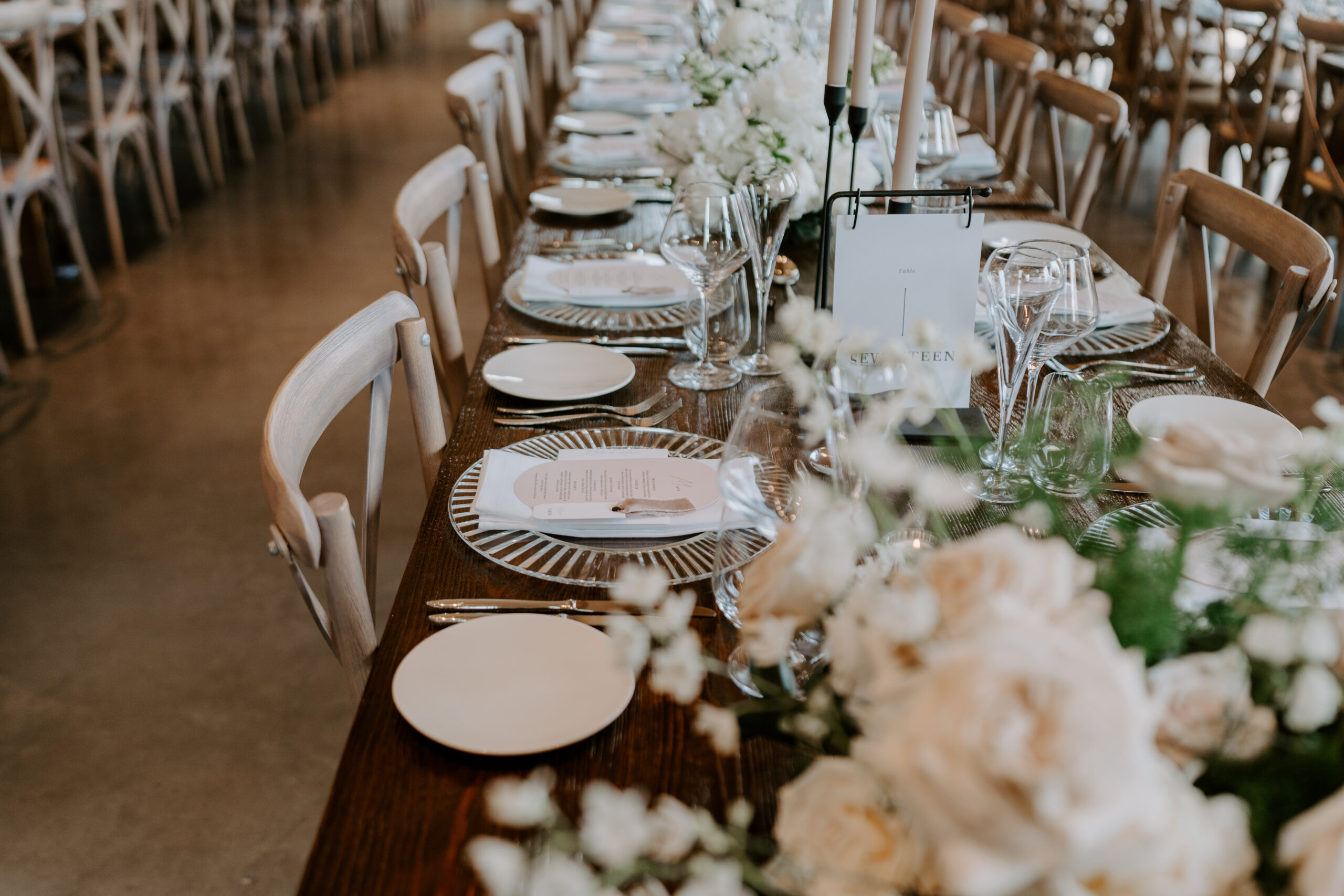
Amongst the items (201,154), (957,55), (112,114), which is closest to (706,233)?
(957,55)

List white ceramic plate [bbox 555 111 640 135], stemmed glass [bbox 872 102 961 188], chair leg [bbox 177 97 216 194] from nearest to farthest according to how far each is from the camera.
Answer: stemmed glass [bbox 872 102 961 188] → white ceramic plate [bbox 555 111 640 135] → chair leg [bbox 177 97 216 194]

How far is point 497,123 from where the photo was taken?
3.00m

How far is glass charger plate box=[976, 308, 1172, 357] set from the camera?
1.49 meters

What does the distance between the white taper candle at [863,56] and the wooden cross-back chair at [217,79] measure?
14.7 feet

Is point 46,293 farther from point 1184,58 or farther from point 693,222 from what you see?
point 1184,58

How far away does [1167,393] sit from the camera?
53.5 inches

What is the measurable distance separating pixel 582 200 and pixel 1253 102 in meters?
3.80

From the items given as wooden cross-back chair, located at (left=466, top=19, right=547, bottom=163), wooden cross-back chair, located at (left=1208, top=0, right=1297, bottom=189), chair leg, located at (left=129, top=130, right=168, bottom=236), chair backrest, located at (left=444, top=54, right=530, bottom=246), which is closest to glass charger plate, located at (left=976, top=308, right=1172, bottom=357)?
chair backrest, located at (left=444, top=54, right=530, bottom=246)

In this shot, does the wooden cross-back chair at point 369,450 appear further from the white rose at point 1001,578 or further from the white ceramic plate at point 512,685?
the white rose at point 1001,578

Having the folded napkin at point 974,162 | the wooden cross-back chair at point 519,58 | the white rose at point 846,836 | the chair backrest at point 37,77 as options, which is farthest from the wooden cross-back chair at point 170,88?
the white rose at point 846,836

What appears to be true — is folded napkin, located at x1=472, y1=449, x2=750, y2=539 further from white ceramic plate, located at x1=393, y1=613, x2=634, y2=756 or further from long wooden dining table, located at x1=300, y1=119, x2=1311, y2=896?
white ceramic plate, located at x1=393, y1=613, x2=634, y2=756

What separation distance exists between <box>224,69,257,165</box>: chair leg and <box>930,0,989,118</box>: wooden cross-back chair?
3298mm

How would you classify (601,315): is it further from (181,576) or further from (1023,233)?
(181,576)

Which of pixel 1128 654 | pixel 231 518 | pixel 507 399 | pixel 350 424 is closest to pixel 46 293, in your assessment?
pixel 350 424
